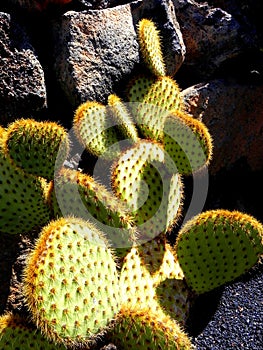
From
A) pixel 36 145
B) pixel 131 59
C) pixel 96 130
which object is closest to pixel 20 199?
pixel 36 145

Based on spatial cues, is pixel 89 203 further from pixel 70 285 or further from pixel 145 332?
pixel 145 332

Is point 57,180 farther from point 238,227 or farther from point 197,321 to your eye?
point 197,321

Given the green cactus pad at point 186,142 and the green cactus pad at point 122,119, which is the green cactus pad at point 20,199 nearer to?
the green cactus pad at point 122,119

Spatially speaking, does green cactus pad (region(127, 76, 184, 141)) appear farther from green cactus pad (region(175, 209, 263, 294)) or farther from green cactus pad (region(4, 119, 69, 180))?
green cactus pad (region(4, 119, 69, 180))

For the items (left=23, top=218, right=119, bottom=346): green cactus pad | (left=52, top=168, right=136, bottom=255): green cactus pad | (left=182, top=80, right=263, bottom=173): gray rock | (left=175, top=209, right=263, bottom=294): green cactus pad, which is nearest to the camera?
(left=23, top=218, right=119, bottom=346): green cactus pad

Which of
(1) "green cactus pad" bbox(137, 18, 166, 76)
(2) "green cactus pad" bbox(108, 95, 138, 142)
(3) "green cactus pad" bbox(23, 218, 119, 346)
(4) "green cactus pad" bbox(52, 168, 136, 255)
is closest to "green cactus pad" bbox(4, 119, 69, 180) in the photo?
(4) "green cactus pad" bbox(52, 168, 136, 255)

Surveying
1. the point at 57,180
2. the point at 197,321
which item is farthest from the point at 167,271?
the point at 57,180
